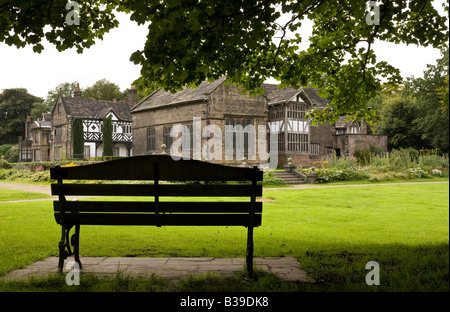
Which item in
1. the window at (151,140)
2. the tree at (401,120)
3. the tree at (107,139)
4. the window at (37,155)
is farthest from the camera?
the window at (37,155)

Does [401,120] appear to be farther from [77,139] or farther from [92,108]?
[92,108]

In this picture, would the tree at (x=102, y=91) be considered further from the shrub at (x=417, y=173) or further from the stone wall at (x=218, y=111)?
the shrub at (x=417, y=173)

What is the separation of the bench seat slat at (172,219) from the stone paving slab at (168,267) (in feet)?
1.65

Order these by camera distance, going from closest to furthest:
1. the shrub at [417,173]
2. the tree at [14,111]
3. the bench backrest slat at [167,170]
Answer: the bench backrest slat at [167,170] → the shrub at [417,173] → the tree at [14,111]

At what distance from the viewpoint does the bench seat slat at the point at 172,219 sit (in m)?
4.16

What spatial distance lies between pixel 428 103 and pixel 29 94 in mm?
56446

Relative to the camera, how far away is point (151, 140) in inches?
1554

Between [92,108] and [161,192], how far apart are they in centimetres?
4930

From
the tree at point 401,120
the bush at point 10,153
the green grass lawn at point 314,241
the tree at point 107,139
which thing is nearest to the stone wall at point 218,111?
the tree at point 107,139

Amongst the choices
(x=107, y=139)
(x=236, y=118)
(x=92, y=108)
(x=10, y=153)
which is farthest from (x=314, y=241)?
(x=10, y=153)

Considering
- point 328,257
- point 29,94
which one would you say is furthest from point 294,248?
point 29,94

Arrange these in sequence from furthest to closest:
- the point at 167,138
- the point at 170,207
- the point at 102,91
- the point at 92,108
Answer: the point at 102,91 < the point at 92,108 < the point at 167,138 < the point at 170,207

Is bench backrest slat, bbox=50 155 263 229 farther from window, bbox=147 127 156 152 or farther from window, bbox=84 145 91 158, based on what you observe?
window, bbox=84 145 91 158

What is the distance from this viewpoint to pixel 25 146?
203 ft
